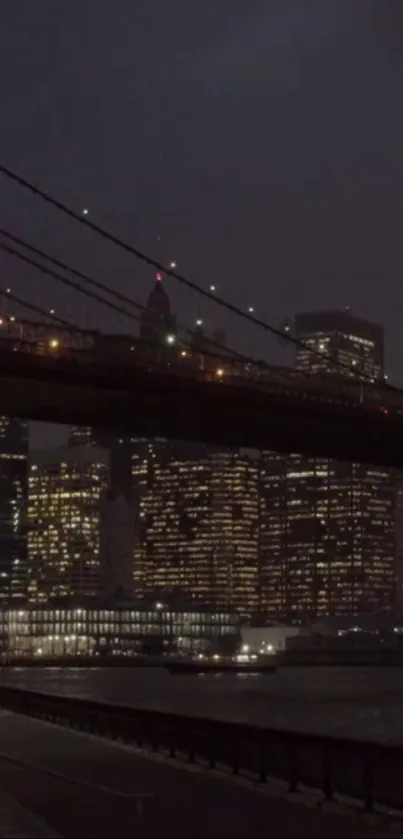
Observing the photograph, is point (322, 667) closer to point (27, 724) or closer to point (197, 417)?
point (197, 417)

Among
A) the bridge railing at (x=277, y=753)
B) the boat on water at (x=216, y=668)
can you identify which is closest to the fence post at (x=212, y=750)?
the bridge railing at (x=277, y=753)

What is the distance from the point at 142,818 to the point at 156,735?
12923mm

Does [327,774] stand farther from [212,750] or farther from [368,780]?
[212,750]

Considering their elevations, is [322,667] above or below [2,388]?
below

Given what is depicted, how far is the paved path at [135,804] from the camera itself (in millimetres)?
16406

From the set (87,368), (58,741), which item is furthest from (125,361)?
(58,741)

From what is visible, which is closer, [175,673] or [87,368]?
[87,368]

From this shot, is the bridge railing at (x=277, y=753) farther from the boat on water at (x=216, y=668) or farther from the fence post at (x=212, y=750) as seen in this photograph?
the boat on water at (x=216, y=668)

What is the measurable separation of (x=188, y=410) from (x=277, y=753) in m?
49.0

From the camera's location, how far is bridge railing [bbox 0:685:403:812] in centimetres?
1925

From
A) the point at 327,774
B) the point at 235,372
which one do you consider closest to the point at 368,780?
the point at 327,774

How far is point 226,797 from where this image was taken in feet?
66.1

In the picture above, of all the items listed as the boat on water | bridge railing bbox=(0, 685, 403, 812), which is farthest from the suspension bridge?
the boat on water

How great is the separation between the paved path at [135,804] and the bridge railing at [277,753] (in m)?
0.78
